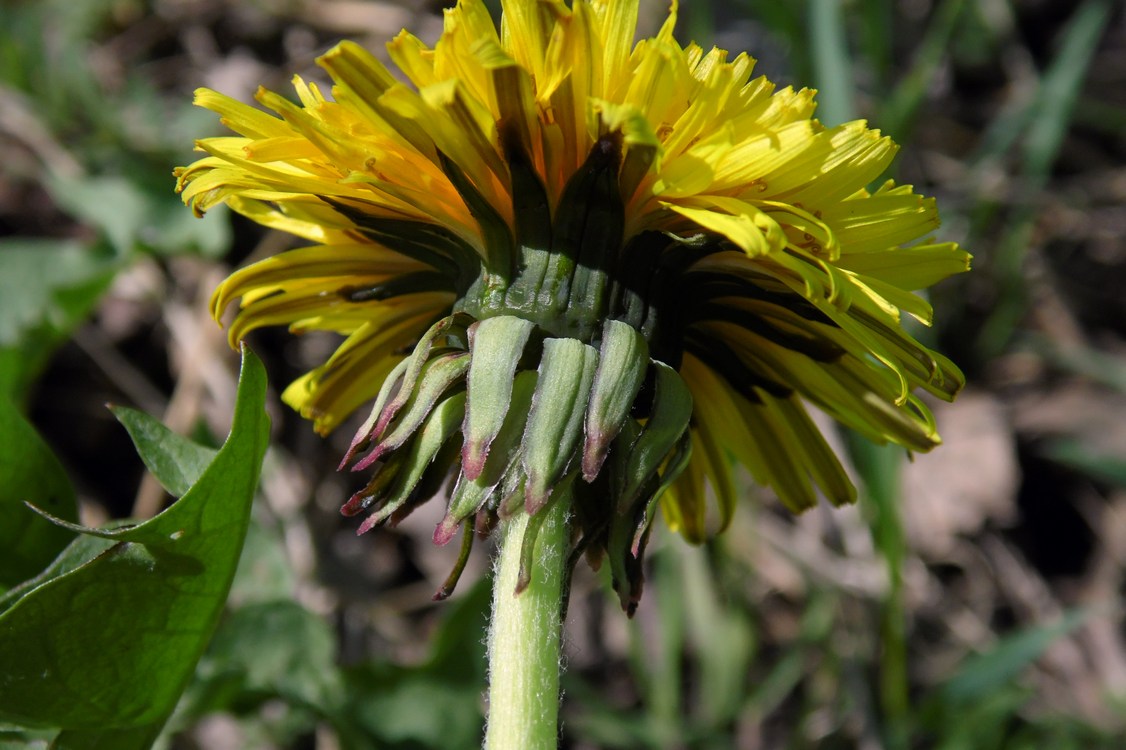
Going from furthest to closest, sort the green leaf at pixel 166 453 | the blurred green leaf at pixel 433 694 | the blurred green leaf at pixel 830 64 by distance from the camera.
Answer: the blurred green leaf at pixel 830 64
the blurred green leaf at pixel 433 694
the green leaf at pixel 166 453

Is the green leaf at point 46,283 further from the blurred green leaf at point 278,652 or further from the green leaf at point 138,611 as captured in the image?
the green leaf at point 138,611

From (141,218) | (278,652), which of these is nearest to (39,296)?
(141,218)

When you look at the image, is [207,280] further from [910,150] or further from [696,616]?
[910,150]

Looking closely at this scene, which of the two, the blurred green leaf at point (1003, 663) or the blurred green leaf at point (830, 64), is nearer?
the blurred green leaf at point (1003, 663)

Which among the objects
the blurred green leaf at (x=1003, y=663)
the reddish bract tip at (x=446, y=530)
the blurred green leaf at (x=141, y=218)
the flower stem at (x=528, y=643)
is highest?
the blurred green leaf at (x=141, y=218)

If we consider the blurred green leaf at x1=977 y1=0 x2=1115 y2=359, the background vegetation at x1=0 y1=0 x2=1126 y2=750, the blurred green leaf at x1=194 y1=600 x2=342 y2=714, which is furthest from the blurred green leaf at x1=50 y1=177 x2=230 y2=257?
the blurred green leaf at x1=977 y1=0 x2=1115 y2=359

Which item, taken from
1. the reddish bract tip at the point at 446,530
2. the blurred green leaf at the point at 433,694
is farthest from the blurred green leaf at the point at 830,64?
the reddish bract tip at the point at 446,530

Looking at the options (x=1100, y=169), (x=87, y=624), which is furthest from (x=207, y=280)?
(x=1100, y=169)
